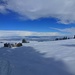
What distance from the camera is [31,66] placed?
4066mm

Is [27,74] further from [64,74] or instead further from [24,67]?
[64,74]

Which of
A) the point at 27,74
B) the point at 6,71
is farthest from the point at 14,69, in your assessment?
the point at 27,74

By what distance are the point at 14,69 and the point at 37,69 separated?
624mm

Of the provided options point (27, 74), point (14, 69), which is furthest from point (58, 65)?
point (14, 69)

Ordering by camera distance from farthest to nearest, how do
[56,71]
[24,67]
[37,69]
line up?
1. [24,67]
2. [37,69]
3. [56,71]

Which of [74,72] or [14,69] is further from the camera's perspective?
[14,69]

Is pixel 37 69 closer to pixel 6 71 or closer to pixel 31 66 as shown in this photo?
pixel 31 66

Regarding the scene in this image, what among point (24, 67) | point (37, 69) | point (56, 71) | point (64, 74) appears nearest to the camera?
point (64, 74)

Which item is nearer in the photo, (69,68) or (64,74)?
(64,74)

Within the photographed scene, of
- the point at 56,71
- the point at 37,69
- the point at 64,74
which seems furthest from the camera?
the point at 37,69

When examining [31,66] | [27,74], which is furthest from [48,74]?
[31,66]

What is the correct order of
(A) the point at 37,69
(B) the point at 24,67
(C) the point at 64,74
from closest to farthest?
(C) the point at 64,74, (A) the point at 37,69, (B) the point at 24,67

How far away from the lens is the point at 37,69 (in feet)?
12.4

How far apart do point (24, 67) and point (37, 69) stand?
437 mm
